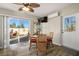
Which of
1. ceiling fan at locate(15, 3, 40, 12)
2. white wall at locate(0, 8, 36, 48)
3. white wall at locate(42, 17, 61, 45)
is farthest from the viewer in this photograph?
white wall at locate(42, 17, 61, 45)

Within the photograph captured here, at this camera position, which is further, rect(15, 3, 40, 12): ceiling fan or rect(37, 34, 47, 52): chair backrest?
rect(37, 34, 47, 52): chair backrest

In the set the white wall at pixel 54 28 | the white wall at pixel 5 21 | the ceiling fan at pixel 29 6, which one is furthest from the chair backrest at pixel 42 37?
the ceiling fan at pixel 29 6

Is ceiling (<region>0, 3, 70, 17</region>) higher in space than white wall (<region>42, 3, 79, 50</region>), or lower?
higher

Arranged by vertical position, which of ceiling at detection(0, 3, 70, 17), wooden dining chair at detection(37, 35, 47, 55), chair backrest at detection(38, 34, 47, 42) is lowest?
wooden dining chair at detection(37, 35, 47, 55)

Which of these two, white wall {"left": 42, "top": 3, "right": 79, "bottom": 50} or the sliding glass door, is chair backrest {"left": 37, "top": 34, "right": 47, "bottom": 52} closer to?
white wall {"left": 42, "top": 3, "right": 79, "bottom": 50}

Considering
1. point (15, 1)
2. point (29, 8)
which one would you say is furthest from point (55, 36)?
point (15, 1)

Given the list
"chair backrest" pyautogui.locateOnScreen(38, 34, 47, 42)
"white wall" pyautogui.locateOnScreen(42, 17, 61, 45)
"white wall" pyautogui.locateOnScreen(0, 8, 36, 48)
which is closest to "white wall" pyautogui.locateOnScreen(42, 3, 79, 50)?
"white wall" pyautogui.locateOnScreen(42, 17, 61, 45)

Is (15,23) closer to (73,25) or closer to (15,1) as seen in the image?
(15,1)

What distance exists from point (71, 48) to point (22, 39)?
115cm

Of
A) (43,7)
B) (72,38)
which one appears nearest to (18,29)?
(43,7)

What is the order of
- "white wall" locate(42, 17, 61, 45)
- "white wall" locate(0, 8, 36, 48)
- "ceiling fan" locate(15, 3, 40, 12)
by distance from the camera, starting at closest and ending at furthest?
"ceiling fan" locate(15, 3, 40, 12), "white wall" locate(0, 8, 36, 48), "white wall" locate(42, 17, 61, 45)

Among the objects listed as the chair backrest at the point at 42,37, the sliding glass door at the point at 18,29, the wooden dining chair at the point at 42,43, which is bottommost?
the wooden dining chair at the point at 42,43

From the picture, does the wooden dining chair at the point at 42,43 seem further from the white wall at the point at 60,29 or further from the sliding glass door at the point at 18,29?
the sliding glass door at the point at 18,29

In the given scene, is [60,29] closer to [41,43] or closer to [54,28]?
[54,28]
